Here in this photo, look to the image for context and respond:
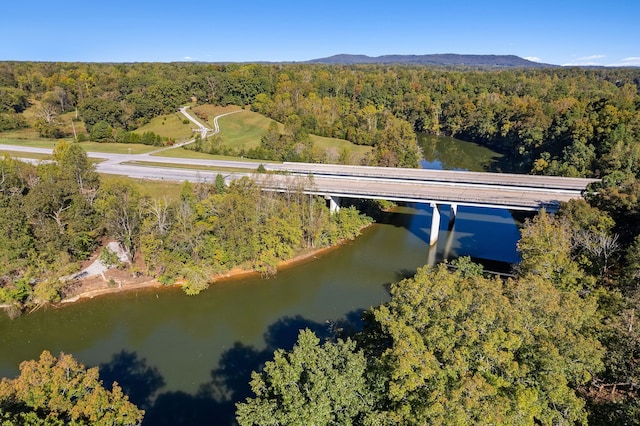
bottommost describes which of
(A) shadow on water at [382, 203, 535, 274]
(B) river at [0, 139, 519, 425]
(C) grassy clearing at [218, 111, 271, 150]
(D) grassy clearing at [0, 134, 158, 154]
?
(B) river at [0, 139, 519, 425]

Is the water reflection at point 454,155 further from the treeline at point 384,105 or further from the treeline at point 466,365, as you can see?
the treeline at point 466,365

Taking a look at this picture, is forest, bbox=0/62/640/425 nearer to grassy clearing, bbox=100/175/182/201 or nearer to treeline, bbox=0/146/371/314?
treeline, bbox=0/146/371/314

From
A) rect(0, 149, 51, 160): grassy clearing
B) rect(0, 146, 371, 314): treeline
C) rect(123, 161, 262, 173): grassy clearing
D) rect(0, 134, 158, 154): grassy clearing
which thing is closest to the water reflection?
rect(123, 161, 262, 173): grassy clearing

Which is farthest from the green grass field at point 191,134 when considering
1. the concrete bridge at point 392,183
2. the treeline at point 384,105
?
the concrete bridge at point 392,183

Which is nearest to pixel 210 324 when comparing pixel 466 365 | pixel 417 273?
pixel 417 273

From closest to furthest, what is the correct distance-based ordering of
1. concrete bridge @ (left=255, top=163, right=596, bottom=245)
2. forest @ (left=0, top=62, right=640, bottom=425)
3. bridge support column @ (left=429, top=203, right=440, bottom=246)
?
1. forest @ (left=0, top=62, right=640, bottom=425)
2. concrete bridge @ (left=255, top=163, right=596, bottom=245)
3. bridge support column @ (left=429, top=203, right=440, bottom=246)

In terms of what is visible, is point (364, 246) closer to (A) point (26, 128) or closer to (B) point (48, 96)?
(A) point (26, 128)

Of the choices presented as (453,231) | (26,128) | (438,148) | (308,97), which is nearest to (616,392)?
(453,231)
